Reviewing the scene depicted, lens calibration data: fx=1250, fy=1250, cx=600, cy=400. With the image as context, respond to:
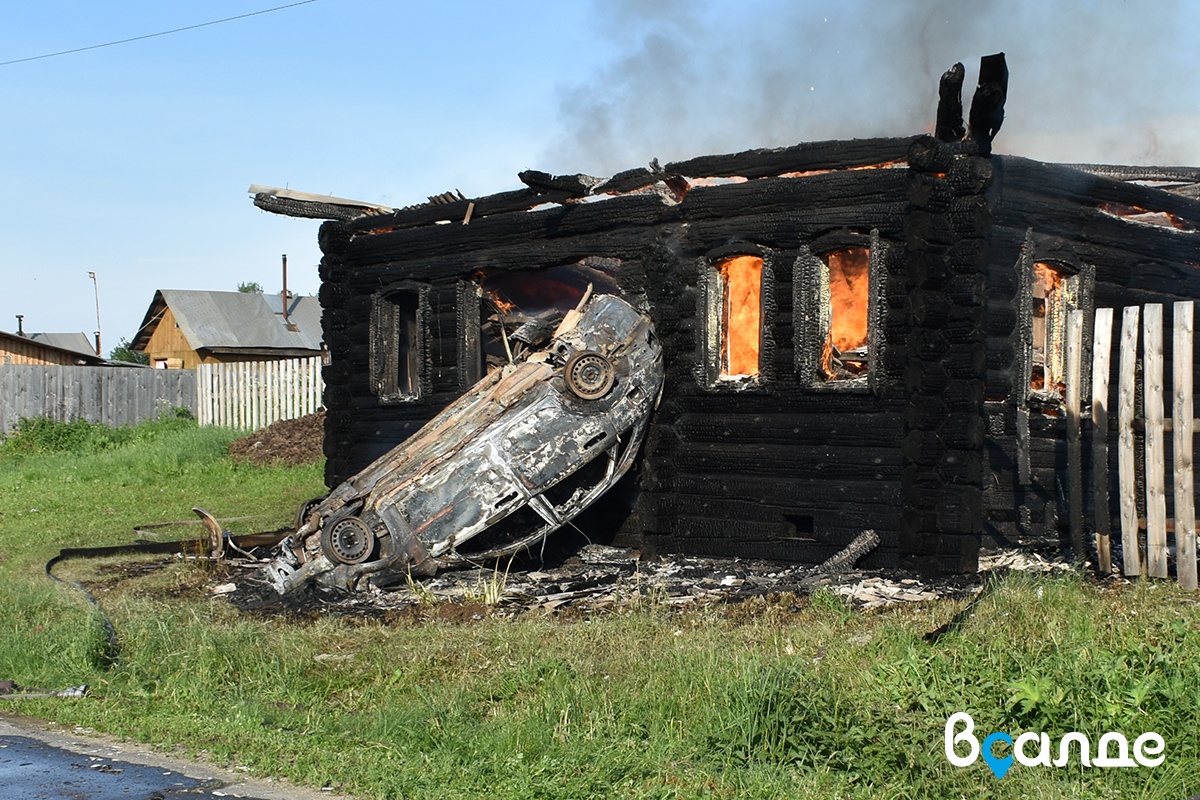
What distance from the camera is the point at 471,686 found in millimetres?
7070

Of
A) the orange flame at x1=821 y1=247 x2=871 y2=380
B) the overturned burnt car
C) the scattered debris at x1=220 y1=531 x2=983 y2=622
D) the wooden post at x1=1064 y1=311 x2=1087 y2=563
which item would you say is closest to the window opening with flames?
the wooden post at x1=1064 y1=311 x2=1087 y2=563

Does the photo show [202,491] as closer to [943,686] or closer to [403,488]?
[403,488]

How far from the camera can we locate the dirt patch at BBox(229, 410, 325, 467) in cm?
2089

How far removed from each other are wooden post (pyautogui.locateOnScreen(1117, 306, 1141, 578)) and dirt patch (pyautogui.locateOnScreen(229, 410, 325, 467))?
45.1ft

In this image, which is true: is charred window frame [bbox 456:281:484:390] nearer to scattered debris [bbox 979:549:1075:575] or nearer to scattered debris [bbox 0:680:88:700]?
scattered debris [bbox 979:549:1075:575]

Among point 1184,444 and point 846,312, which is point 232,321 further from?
point 1184,444

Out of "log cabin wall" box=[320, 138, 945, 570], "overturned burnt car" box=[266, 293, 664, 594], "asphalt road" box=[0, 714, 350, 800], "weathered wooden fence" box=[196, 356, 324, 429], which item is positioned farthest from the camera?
"weathered wooden fence" box=[196, 356, 324, 429]

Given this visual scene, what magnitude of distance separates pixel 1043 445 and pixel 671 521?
3569 mm

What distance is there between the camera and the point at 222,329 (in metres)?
40.7

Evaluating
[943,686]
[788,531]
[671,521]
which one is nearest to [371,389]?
[671,521]

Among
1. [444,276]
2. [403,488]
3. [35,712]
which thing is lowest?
[35,712]

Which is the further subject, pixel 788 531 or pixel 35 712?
pixel 788 531
